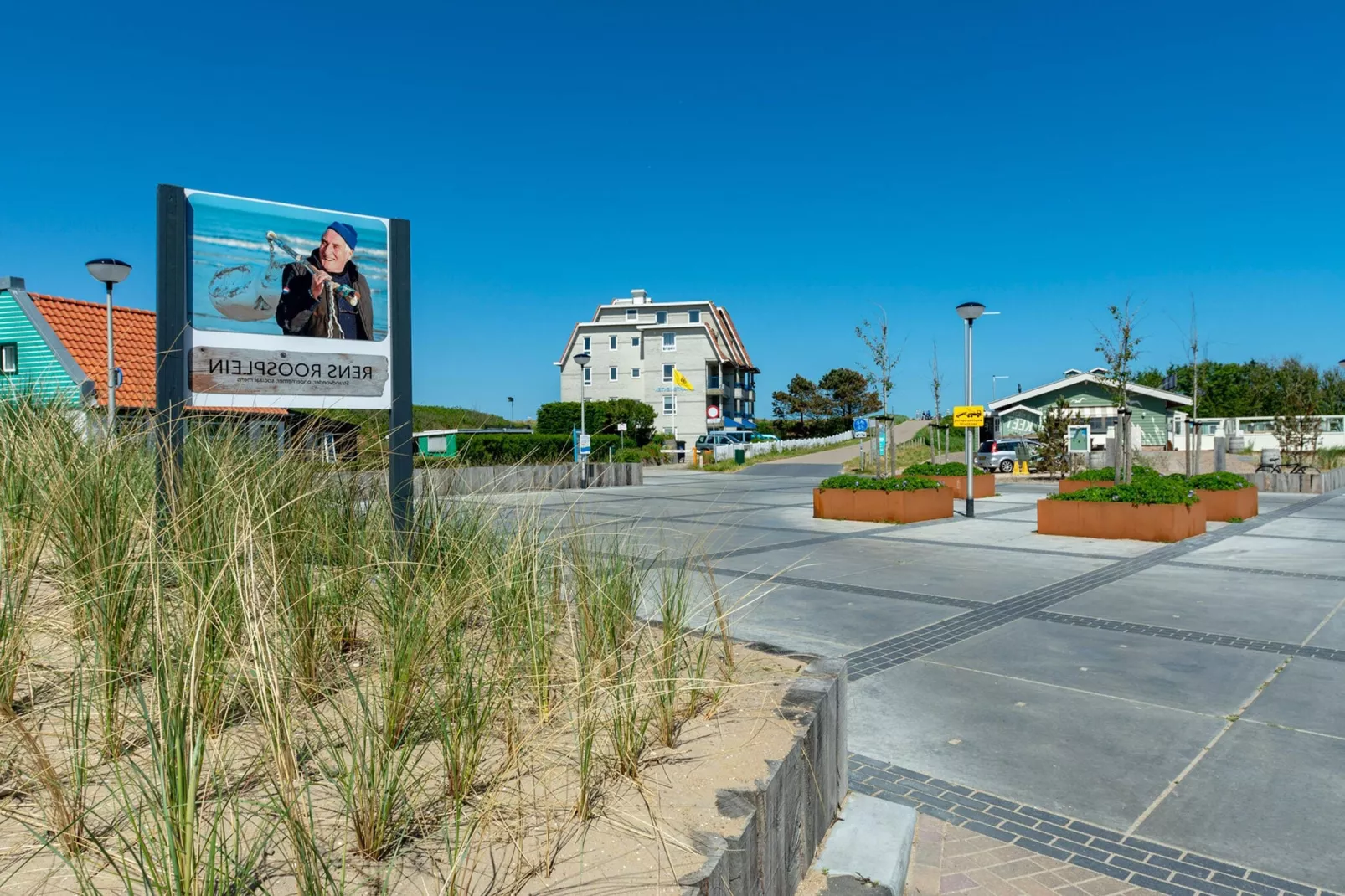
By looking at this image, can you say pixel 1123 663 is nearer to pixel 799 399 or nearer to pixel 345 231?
pixel 345 231

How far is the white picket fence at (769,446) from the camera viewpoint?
161 feet

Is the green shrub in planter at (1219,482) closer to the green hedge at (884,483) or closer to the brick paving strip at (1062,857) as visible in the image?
the green hedge at (884,483)

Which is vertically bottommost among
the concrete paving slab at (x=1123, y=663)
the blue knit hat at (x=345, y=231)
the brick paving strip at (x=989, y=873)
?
the brick paving strip at (x=989, y=873)

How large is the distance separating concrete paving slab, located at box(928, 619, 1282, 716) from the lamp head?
14781 millimetres

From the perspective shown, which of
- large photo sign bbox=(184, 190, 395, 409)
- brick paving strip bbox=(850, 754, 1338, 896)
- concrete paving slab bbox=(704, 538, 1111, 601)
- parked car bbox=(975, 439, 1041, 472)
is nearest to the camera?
brick paving strip bbox=(850, 754, 1338, 896)

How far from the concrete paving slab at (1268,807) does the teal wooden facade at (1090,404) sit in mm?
39512

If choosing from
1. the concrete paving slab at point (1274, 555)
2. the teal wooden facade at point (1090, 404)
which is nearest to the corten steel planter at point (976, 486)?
the concrete paving slab at point (1274, 555)

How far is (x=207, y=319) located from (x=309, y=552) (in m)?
2.68

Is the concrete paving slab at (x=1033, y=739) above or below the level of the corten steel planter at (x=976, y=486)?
below

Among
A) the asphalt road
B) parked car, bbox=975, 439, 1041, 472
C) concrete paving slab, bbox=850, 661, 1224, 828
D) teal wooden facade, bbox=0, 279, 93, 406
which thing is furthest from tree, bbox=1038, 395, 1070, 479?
teal wooden facade, bbox=0, 279, 93, 406

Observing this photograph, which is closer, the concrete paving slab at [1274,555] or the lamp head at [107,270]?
the concrete paving slab at [1274,555]

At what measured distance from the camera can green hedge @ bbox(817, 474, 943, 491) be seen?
599 inches

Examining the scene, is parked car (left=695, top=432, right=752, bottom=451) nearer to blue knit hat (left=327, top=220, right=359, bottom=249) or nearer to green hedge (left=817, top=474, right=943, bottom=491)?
green hedge (left=817, top=474, right=943, bottom=491)

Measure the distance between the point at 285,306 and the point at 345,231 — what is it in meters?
0.73
